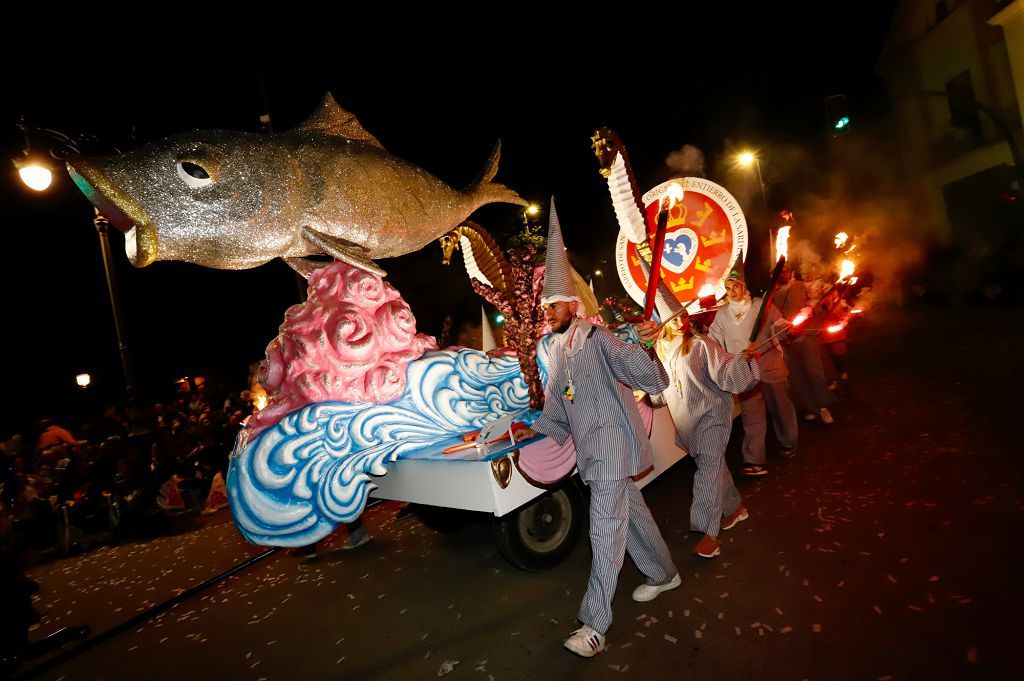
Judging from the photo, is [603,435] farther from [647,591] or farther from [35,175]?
[35,175]

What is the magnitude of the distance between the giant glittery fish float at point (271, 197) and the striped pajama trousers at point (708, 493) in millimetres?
2754

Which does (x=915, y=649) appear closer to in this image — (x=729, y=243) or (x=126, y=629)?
(x=729, y=243)

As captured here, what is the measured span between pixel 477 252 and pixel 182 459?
21.6ft

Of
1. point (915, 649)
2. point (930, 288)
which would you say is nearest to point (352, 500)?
point (915, 649)

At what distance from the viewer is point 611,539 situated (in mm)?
3164

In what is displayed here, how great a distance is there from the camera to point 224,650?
4164mm

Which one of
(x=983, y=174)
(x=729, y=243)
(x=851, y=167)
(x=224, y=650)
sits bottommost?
(x=224, y=650)

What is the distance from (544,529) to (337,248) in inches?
103

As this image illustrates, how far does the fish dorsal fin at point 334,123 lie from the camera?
13.9 feet

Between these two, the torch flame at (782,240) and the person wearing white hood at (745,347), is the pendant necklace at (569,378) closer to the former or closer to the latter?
the torch flame at (782,240)

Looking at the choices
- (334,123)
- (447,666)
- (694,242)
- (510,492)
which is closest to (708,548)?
(510,492)

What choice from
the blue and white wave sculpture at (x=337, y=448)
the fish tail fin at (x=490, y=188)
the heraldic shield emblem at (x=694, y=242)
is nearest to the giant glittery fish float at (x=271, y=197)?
the fish tail fin at (x=490, y=188)

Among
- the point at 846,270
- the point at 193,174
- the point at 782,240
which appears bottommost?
the point at 846,270

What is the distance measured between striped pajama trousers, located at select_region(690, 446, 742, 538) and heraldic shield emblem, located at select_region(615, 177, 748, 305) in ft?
5.83
